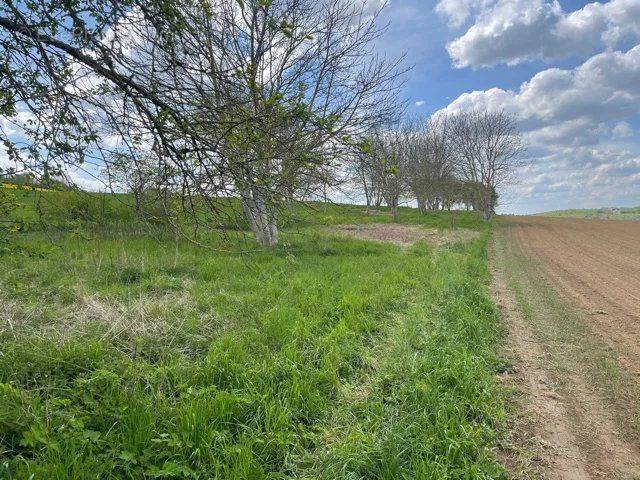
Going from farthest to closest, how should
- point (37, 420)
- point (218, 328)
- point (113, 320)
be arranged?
point (218, 328) < point (113, 320) < point (37, 420)

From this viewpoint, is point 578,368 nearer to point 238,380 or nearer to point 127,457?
point 238,380

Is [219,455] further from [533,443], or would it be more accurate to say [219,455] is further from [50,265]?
[50,265]

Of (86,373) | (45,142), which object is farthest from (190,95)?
(86,373)

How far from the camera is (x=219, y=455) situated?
2.79m

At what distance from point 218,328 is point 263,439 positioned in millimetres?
2322

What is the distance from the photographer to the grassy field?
2.72 m

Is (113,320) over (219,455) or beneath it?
over

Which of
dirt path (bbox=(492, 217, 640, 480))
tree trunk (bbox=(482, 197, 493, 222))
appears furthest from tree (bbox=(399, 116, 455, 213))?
dirt path (bbox=(492, 217, 640, 480))

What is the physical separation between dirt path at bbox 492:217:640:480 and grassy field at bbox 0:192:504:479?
0.41 meters

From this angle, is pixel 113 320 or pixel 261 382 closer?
pixel 261 382

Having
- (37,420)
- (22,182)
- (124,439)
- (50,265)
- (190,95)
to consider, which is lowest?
(124,439)

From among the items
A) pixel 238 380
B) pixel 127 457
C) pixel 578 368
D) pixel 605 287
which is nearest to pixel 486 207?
pixel 605 287

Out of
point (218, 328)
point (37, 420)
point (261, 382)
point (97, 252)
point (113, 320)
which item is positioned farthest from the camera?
point (97, 252)

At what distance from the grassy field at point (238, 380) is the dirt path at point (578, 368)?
0.41 meters
